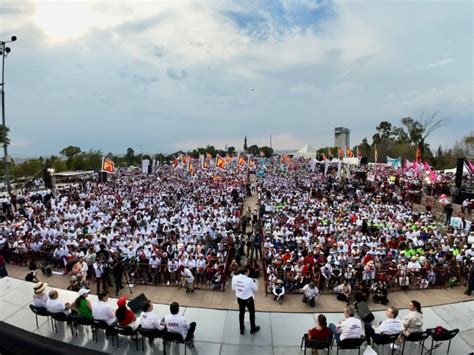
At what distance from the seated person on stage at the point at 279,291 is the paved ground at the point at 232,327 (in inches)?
40.5

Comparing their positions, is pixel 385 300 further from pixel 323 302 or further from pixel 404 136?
pixel 404 136

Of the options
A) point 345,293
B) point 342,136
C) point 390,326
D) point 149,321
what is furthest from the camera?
point 342,136

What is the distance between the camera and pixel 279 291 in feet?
29.5

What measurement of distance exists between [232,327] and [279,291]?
7.73 feet

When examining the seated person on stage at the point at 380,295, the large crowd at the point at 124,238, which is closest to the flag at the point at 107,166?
the large crowd at the point at 124,238

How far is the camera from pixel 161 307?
815 cm

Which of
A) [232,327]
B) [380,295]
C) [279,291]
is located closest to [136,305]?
[232,327]

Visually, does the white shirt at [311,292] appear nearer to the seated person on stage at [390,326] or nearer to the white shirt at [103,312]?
the seated person on stage at [390,326]

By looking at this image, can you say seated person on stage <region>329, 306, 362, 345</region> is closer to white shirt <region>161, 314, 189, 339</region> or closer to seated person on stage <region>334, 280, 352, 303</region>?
white shirt <region>161, 314, 189, 339</region>

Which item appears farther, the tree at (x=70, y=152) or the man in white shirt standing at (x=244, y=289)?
the tree at (x=70, y=152)

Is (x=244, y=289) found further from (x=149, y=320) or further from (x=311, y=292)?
(x=311, y=292)

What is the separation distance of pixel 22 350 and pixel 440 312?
32.6ft

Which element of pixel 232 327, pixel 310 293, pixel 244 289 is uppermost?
pixel 244 289

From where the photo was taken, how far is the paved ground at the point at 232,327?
6.31 metres
